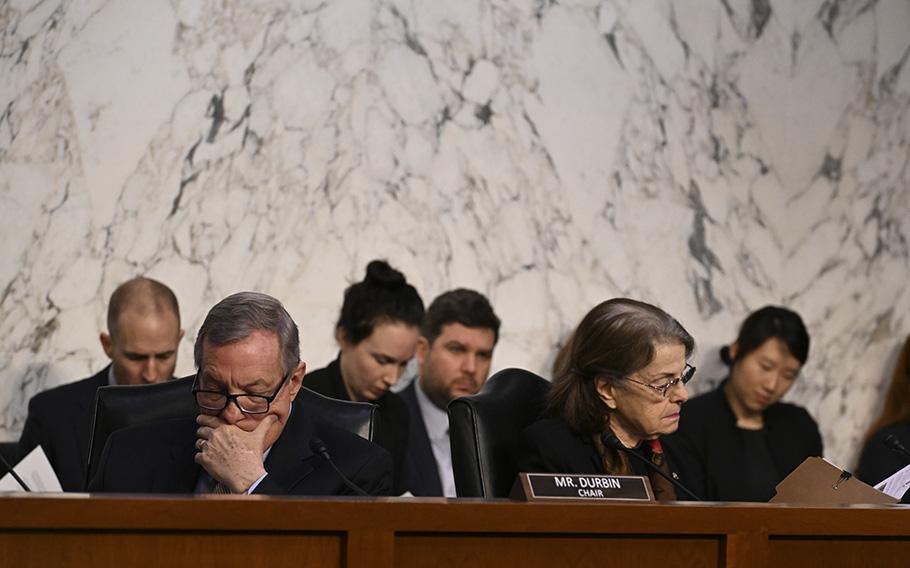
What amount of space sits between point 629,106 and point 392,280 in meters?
1.35

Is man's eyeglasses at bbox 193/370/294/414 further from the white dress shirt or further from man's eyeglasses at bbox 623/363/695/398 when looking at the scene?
the white dress shirt

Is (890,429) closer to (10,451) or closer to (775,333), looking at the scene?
(775,333)

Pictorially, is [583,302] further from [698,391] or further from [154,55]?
[154,55]

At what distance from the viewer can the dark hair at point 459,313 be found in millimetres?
4844

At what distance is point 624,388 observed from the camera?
3336mm

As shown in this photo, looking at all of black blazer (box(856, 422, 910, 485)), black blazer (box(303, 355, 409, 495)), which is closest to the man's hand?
black blazer (box(303, 355, 409, 495))

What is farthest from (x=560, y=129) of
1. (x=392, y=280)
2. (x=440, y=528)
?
(x=440, y=528)

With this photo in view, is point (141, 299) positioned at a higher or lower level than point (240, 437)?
higher

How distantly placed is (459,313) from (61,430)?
1403mm

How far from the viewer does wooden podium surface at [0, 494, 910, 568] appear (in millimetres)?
2027

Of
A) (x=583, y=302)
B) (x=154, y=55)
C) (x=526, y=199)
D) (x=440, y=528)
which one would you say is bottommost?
(x=440, y=528)

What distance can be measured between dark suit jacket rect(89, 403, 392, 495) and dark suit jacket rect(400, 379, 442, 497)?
1.47 metres

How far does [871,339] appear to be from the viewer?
573 cm

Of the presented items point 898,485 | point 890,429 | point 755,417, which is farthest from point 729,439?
point 898,485
